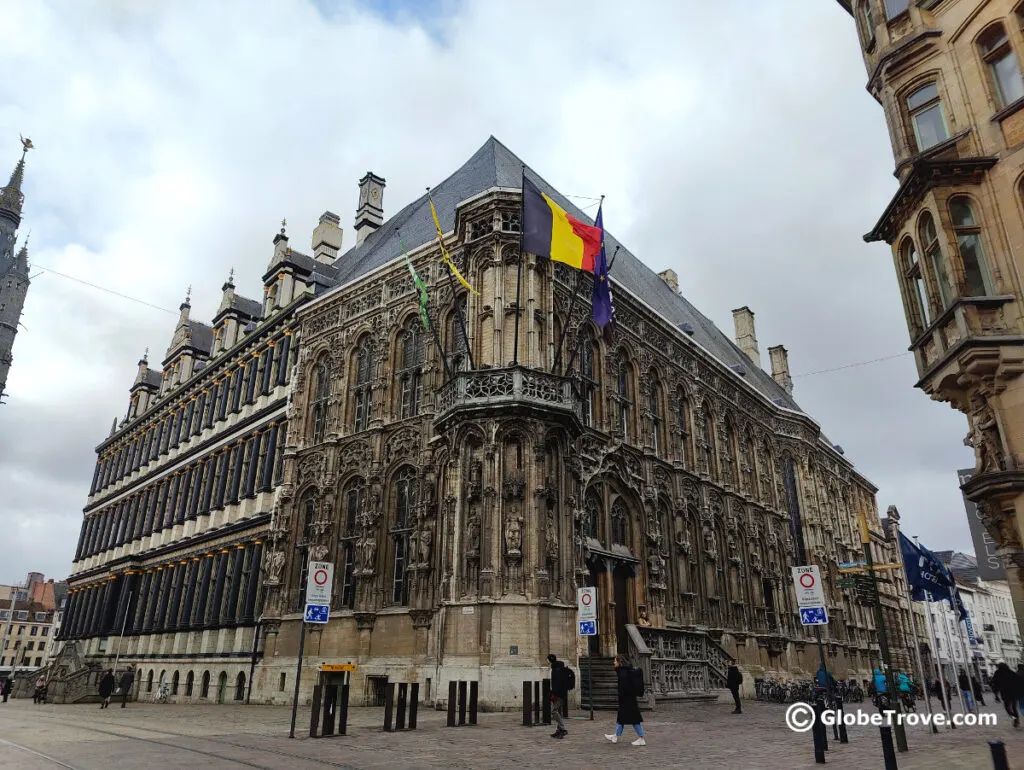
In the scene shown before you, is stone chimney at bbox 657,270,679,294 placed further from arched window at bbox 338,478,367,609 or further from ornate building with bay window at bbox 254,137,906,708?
arched window at bbox 338,478,367,609

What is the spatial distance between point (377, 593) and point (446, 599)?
4427 millimetres

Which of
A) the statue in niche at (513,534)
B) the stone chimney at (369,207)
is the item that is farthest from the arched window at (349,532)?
the stone chimney at (369,207)

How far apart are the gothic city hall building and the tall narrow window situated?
1174 cm

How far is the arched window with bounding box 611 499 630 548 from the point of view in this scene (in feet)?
88.2

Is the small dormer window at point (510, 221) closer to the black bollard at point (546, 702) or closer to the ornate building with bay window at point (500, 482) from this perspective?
the ornate building with bay window at point (500, 482)

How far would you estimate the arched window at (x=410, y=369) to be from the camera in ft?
86.9

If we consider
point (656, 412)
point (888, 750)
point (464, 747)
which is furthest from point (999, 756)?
point (656, 412)

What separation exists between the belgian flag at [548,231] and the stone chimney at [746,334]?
35982mm

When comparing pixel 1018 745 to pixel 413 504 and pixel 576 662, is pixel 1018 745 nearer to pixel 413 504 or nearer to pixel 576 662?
pixel 576 662

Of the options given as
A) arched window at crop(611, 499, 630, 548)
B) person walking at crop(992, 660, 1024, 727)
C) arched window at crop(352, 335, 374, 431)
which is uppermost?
arched window at crop(352, 335, 374, 431)

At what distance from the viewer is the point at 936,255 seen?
14.2 metres

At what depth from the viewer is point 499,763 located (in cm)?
1000

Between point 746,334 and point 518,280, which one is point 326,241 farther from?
point 746,334

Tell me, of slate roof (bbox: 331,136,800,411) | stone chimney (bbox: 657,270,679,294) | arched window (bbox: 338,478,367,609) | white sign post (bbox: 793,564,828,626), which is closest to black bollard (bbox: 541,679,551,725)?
white sign post (bbox: 793,564,828,626)
